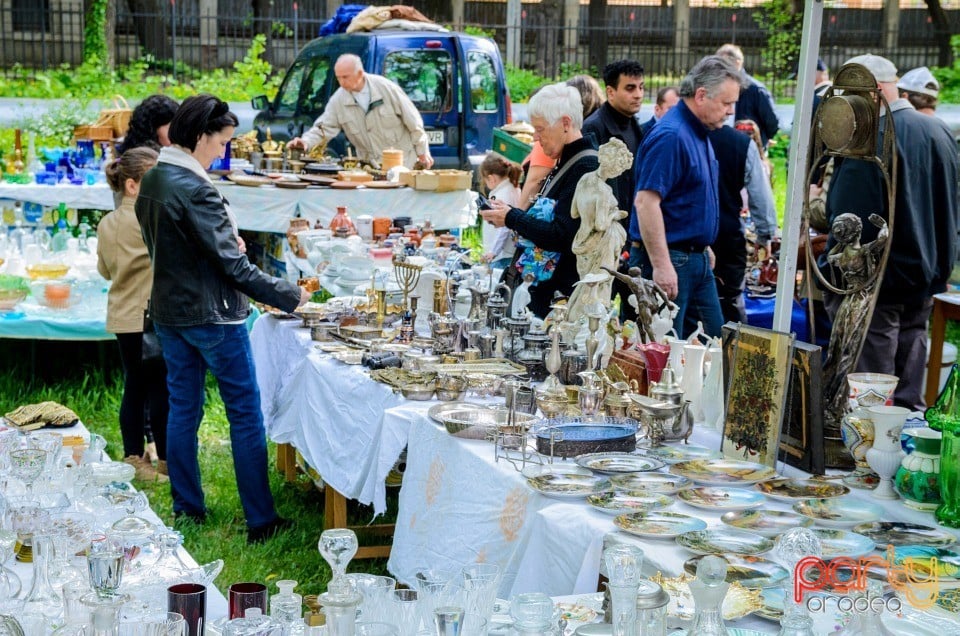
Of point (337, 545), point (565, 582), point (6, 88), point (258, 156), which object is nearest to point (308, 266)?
point (258, 156)

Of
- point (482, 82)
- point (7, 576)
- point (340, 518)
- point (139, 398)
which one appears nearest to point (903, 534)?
point (7, 576)

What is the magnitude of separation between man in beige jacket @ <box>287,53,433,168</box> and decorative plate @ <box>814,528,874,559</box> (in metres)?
6.62

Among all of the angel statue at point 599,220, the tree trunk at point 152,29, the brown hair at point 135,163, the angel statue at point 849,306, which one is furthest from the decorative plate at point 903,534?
the tree trunk at point 152,29

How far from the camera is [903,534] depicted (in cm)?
250

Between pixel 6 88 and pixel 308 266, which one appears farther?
pixel 6 88

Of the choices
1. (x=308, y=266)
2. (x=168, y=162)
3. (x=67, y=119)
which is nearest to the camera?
(x=168, y=162)

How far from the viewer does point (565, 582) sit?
2621mm

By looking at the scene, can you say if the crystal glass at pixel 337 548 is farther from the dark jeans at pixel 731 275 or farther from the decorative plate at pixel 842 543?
the dark jeans at pixel 731 275

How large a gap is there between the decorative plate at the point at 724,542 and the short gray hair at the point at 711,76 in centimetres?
289

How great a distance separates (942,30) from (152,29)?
13.4 m

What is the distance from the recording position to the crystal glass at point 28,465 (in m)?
2.46

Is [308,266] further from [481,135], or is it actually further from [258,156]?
[481,135]

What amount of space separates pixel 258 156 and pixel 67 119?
17.8 feet

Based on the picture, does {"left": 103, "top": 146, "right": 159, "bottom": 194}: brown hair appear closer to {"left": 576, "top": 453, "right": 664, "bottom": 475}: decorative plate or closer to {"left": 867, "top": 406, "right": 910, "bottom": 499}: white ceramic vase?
{"left": 576, "top": 453, "right": 664, "bottom": 475}: decorative plate
